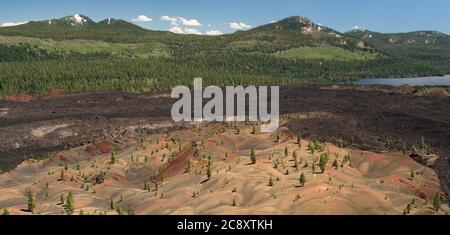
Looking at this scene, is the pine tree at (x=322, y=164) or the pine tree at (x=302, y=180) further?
the pine tree at (x=322, y=164)

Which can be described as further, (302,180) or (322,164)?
(322,164)

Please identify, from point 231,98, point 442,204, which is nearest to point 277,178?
point 442,204

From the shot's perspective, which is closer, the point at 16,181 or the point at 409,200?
the point at 409,200

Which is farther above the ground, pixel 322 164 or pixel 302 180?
pixel 322 164

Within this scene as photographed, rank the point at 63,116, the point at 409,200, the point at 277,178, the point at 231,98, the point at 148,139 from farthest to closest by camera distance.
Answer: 1. the point at 231,98
2. the point at 63,116
3. the point at 148,139
4. the point at 277,178
5. the point at 409,200

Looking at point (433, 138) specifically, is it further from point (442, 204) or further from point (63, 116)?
point (63, 116)

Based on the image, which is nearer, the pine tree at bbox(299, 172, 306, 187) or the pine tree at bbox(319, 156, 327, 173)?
the pine tree at bbox(299, 172, 306, 187)

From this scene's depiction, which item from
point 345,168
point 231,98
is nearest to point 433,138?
point 345,168

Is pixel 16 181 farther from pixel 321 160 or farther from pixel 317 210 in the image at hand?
pixel 317 210

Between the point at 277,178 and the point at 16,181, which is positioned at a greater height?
the point at 277,178

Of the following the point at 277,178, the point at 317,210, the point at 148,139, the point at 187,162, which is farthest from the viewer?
the point at 148,139
